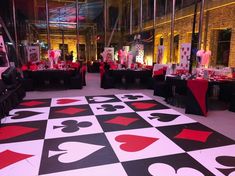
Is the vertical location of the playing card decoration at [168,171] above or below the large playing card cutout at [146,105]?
below

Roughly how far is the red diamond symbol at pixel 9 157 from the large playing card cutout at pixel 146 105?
255 centimetres

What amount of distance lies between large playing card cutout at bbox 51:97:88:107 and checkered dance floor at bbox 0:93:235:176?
0.42 meters

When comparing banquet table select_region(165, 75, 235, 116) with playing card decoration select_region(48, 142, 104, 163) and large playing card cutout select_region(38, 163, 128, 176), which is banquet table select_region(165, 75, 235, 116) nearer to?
playing card decoration select_region(48, 142, 104, 163)

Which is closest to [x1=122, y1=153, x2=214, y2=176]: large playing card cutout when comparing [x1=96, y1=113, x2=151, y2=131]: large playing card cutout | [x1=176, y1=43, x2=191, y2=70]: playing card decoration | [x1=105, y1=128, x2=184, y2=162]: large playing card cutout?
[x1=105, y1=128, x2=184, y2=162]: large playing card cutout

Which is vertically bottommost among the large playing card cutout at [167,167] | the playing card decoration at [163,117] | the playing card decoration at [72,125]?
the large playing card cutout at [167,167]

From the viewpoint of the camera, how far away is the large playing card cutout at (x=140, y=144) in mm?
2545

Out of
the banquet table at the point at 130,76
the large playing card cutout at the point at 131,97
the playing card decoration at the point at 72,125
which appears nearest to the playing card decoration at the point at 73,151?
the playing card decoration at the point at 72,125

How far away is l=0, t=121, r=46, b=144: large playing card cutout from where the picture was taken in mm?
3000

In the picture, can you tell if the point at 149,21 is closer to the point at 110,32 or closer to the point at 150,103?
the point at 110,32

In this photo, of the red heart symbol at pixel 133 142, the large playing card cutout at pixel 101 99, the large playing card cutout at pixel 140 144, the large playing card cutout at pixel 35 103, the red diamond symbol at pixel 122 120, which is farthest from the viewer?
the large playing card cutout at pixel 101 99

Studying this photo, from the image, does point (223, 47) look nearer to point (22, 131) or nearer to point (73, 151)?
point (73, 151)

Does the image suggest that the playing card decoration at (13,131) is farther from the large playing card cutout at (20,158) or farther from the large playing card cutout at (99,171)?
the large playing card cutout at (99,171)

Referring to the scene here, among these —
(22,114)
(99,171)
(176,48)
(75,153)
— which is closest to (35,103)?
(22,114)

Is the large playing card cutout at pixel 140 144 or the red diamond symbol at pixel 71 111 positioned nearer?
the large playing card cutout at pixel 140 144
